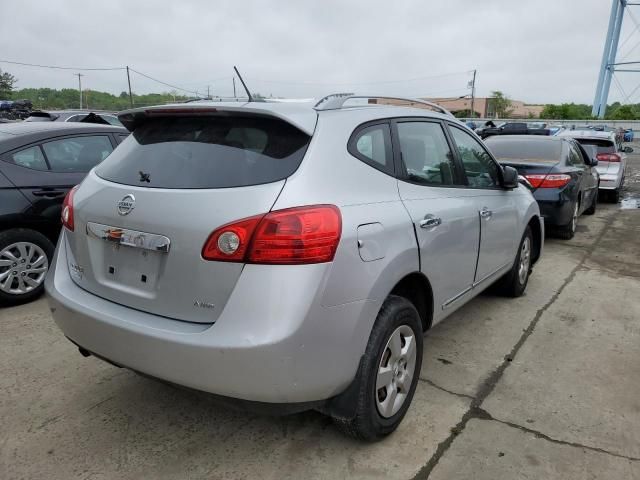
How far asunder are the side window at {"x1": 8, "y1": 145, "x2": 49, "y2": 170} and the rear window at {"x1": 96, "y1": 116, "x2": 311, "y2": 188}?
236 cm

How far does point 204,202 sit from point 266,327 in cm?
59

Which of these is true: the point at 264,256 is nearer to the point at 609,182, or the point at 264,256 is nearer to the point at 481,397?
the point at 481,397

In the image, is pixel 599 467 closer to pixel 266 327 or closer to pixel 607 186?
pixel 266 327

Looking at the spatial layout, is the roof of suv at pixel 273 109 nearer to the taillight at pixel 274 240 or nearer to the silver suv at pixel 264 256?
the silver suv at pixel 264 256

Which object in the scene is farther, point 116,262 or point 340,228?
point 116,262

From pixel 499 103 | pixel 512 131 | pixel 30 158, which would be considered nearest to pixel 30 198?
pixel 30 158

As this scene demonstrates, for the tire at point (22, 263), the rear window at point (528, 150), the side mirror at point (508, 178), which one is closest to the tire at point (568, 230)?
the rear window at point (528, 150)

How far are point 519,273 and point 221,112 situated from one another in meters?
3.39

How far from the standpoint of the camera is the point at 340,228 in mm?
2143

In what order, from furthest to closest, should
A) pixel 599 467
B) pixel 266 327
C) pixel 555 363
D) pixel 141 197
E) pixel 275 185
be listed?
pixel 555 363
pixel 599 467
pixel 141 197
pixel 275 185
pixel 266 327

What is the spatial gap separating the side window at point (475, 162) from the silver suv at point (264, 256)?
2.57 ft

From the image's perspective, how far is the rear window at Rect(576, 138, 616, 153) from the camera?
11414mm

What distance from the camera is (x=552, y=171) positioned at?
6.83 meters

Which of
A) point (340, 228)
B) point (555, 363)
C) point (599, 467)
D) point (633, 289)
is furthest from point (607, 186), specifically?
point (340, 228)
